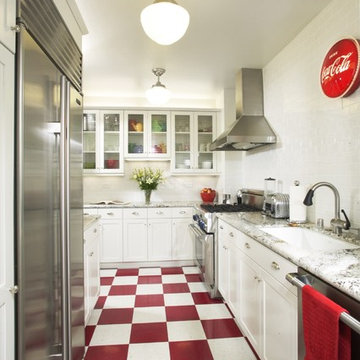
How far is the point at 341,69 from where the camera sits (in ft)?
5.61

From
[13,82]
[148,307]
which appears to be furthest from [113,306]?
[13,82]

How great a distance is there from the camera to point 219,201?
4016 millimetres

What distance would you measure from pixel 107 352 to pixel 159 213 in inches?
77.0

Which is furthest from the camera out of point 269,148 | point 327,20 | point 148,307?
point 269,148

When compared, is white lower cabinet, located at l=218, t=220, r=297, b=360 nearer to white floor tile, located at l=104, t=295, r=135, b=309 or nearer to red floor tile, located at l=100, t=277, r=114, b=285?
white floor tile, located at l=104, t=295, r=135, b=309

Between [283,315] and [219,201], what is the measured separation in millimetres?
2729

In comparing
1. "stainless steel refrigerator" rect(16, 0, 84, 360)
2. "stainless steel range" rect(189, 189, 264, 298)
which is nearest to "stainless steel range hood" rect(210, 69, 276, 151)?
"stainless steel range" rect(189, 189, 264, 298)

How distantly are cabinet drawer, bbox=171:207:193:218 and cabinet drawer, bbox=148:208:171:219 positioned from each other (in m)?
0.08

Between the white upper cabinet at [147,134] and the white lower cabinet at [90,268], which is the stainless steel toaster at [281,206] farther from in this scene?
the white upper cabinet at [147,134]

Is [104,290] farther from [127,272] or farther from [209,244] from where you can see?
[209,244]

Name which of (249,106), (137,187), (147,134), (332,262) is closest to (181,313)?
(332,262)

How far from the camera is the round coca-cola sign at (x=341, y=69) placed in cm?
161

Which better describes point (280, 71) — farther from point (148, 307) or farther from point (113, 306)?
point (113, 306)

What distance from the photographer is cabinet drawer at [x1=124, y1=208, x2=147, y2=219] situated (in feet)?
11.8
